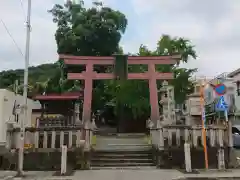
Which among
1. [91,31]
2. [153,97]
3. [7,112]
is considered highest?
[91,31]

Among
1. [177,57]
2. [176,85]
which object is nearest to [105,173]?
[177,57]

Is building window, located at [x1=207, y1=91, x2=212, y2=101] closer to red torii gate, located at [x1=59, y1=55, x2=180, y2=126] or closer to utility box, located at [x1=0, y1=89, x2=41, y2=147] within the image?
red torii gate, located at [x1=59, y1=55, x2=180, y2=126]

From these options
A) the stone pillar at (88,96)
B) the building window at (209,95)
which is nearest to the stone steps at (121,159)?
the stone pillar at (88,96)

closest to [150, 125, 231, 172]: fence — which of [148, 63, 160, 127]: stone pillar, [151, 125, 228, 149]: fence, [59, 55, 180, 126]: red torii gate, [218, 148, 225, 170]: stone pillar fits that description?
[151, 125, 228, 149]: fence

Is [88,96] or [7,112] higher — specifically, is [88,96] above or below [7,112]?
above

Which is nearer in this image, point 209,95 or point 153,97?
point 153,97

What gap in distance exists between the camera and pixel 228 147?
51.3 ft

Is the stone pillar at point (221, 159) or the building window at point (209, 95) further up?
the building window at point (209, 95)

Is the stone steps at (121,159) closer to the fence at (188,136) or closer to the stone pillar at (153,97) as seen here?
the fence at (188,136)

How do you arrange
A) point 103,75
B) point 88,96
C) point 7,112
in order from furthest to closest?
point 103,75 < point 88,96 < point 7,112

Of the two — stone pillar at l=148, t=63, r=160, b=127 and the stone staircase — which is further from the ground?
stone pillar at l=148, t=63, r=160, b=127

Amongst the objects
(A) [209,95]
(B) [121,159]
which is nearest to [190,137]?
(B) [121,159]

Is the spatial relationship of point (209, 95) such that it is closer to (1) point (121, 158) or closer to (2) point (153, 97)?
(2) point (153, 97)

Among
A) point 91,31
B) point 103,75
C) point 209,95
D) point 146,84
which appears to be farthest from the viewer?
point 209,95
